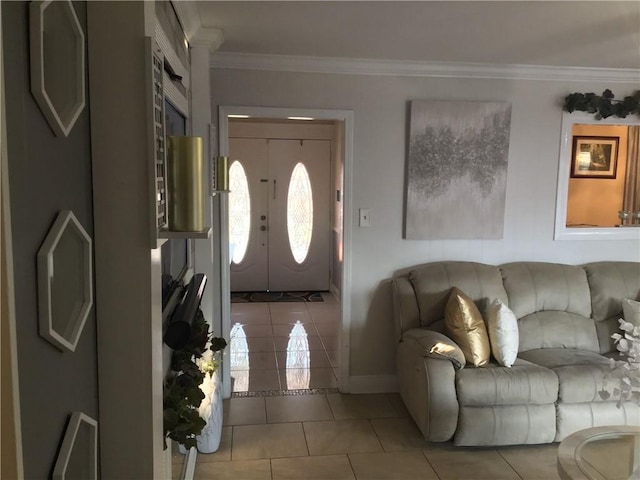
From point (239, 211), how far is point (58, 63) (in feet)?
18.9

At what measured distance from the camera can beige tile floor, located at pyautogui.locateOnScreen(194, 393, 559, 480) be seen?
2842mm

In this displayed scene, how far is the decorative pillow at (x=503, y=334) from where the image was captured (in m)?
Answer: 3.16

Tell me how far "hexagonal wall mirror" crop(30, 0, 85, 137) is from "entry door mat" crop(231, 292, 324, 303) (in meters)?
5.53

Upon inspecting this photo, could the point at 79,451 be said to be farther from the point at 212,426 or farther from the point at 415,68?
the point at 415,68

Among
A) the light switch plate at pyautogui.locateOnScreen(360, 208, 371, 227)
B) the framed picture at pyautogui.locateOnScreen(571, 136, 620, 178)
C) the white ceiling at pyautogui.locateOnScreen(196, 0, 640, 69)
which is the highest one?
the white ceiling at pyautogui.locateOnScreen(196, 0, 640, 69)

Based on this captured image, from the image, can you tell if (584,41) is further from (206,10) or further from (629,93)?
(206,10)

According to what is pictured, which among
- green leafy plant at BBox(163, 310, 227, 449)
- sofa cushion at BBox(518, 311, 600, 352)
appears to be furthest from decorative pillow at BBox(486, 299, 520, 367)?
green leafy plant at BBox(163, 310, 227, 449)

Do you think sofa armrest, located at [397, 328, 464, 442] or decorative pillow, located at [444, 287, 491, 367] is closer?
sofa armrest, located at [397, 328, 464, 442]

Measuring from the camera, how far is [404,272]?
3.82 metres

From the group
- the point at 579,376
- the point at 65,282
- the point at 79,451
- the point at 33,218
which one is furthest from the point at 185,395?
the point at 579,376

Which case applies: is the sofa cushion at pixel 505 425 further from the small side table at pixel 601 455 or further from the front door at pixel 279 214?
the front door at pixel 279 214

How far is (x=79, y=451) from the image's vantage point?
0.92 m

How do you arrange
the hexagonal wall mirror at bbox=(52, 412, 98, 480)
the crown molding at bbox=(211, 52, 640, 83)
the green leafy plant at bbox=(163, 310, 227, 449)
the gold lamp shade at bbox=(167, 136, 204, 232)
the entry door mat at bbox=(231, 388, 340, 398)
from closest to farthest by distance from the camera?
the hexagonal wall mirror at bbox=(52, 412, 98, 480)
the gold lamp shade at bbox=(167, 136, 204, 232)
the green leafy plant at bbox=(163, 310, 227, 449)
the crown molding at bbox=(211, 52, 640, 83)
the entry door mat at bbox=(231, 388, 340, 398)

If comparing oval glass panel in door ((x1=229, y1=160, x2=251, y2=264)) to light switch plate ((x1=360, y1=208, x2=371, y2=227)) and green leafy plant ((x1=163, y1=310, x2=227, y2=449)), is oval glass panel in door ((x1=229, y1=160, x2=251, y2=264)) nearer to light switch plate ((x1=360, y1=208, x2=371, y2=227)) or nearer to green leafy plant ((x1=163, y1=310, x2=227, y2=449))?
light switch plate ((x1=360, y1=208, x2=371, y2=227))
